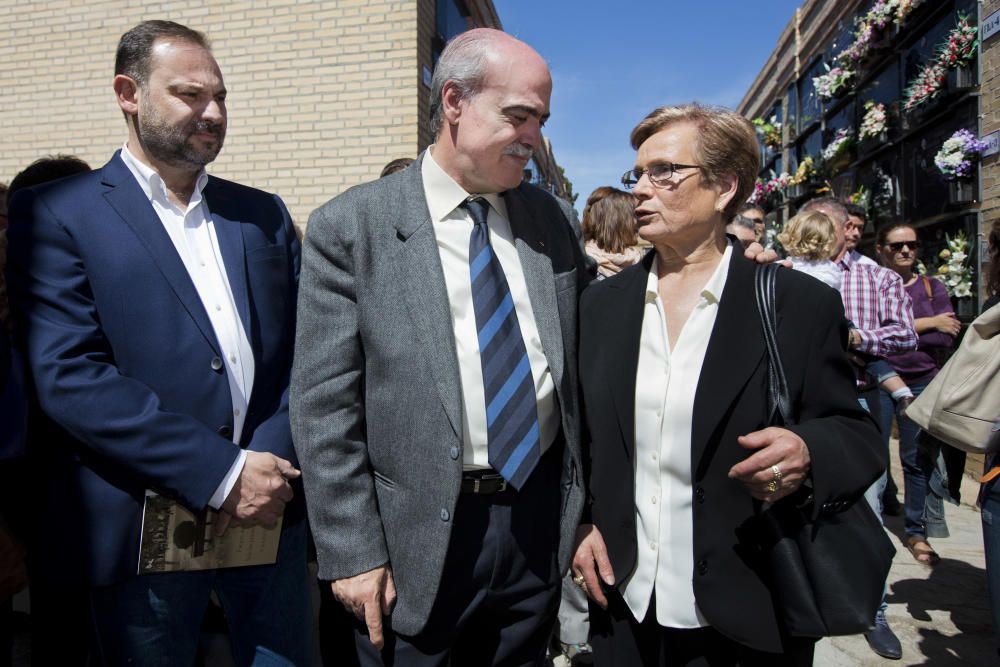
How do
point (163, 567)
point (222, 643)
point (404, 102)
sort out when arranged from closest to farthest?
point (163, 567)
point (222, 643)
point (404, 102)

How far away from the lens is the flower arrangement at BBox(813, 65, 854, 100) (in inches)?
429

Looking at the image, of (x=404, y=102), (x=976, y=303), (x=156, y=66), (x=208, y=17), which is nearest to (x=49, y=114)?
(x=208, y=17)

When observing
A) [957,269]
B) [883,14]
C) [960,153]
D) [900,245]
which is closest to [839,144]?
[883,14]

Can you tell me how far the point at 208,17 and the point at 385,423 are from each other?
7578mm

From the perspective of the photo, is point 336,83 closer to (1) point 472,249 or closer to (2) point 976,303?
(1) point 472,249

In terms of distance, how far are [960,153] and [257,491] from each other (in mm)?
7903

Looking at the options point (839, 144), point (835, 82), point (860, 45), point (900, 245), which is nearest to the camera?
point (900, 245)

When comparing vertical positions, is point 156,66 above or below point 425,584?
above

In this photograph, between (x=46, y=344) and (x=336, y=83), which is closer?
(x=46, y=344)

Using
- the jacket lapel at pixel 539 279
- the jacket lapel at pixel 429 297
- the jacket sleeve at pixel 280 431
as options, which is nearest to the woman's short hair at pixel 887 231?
the jacket lapel at pixel 539 279

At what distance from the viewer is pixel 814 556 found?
1594 millimetres

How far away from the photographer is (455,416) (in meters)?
1.62

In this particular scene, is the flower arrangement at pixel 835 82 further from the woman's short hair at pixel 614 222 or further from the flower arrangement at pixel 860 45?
the woman's short hair at pixel 614 222

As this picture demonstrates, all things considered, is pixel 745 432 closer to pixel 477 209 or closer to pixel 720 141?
pixel 720 141
